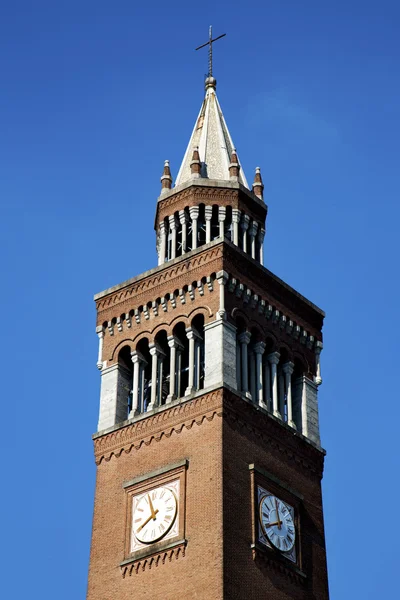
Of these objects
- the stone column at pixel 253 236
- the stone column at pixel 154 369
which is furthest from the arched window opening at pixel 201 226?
the stone column at pixel 154 369

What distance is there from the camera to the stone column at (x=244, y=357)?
170 ft

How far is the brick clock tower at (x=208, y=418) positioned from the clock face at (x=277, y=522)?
6 cm

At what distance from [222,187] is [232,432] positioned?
12032 millimetres

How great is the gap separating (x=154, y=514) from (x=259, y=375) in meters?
6.93

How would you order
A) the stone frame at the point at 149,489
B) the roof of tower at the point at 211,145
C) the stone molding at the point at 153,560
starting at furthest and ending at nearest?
the roof of tower at the point at 211,145, the stone frame at the point at 149,489, the stone molding at the point at 153,560

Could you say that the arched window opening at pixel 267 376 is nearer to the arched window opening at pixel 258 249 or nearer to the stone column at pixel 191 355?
the stone column at pixel 191 355

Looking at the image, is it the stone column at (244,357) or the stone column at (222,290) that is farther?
the stone column at (222,290)

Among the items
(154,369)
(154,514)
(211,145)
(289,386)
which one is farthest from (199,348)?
(211,145)

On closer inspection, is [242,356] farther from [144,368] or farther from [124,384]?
[124,384]

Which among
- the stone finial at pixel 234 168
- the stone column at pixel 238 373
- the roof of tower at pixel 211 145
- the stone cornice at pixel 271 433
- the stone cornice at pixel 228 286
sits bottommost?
the stone cornice at pixel 271 433

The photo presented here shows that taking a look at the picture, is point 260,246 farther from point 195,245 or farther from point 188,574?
point 188,574

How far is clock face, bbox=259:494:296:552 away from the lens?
161ft

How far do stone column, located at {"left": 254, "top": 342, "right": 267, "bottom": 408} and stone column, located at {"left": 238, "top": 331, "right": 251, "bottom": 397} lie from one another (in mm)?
519

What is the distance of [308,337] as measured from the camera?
56.3 m
